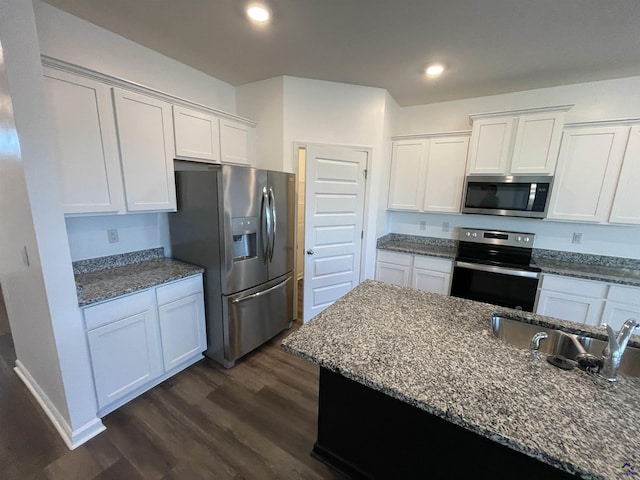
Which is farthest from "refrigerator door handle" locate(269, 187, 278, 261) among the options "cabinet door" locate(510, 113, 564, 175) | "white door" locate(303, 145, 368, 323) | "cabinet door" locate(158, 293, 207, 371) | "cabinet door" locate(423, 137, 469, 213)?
"cabinet door" locate(510, 113, 564, 175)

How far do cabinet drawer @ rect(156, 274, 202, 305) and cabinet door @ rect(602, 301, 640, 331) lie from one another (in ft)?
12.1

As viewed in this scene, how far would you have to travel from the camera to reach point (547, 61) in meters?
2.26

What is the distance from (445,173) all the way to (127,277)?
341cm

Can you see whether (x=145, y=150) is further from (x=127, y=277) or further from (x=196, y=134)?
(x=127, y=277)

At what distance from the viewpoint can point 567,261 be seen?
2904 millimetres

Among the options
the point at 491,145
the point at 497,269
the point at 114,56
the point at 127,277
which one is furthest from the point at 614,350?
the point at 114,56

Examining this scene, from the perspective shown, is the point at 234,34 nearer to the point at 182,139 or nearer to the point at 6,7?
the point at 182,139

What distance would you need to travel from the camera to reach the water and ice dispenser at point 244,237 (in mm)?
2211

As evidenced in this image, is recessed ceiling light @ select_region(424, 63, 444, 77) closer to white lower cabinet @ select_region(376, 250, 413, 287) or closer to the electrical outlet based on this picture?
white lower cabinet @ select_region(376, 250, 413, 287)

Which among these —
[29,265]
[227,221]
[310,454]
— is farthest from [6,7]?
[310,454]

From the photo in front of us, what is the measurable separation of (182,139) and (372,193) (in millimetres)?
2065

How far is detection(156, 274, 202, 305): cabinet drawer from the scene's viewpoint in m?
2.01

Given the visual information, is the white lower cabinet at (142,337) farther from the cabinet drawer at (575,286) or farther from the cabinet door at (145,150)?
the cabinet drawer at (575,286)

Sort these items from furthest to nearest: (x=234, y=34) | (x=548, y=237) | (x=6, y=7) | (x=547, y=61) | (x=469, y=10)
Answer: (x=548, y=237)
(x=547, y=61)
(x=234, y=34)
(x=469, y=10)
(x=6, y=7)
